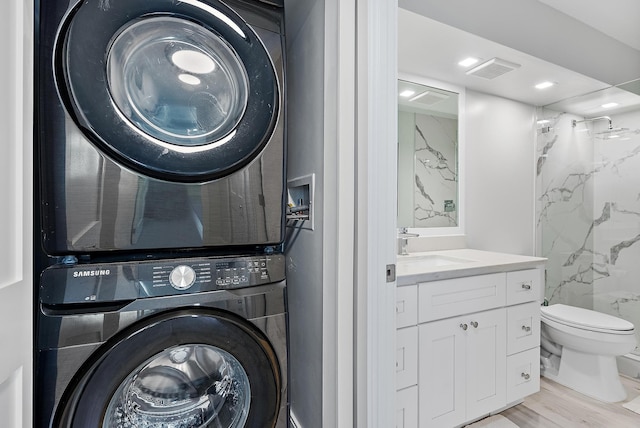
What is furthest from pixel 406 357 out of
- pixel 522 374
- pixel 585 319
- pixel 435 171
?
pixel 585 319

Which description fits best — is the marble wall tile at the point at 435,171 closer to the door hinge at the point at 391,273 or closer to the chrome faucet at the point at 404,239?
the chrome faucet at the point at 404,239

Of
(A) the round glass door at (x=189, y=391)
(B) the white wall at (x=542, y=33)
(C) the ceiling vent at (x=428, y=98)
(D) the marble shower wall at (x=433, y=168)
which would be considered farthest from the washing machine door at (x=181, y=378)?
(C) the ceiling vent at (x=428, y=98)

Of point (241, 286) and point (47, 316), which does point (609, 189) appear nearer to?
point (241, 286)

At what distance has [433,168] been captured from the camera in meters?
Result: 2.30

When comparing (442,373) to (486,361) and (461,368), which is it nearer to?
(461,368)

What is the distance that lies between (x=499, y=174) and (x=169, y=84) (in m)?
2.55

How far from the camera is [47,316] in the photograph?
69cm

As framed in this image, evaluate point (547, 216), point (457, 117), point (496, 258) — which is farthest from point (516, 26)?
point (547, 216)

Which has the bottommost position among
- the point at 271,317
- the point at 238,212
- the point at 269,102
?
the point at 271,317

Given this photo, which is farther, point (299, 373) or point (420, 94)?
point (420, 94)

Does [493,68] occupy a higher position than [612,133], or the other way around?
[493,68]

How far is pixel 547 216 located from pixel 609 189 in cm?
49

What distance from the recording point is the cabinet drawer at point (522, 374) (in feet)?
5.72

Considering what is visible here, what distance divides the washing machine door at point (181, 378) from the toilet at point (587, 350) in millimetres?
2159
